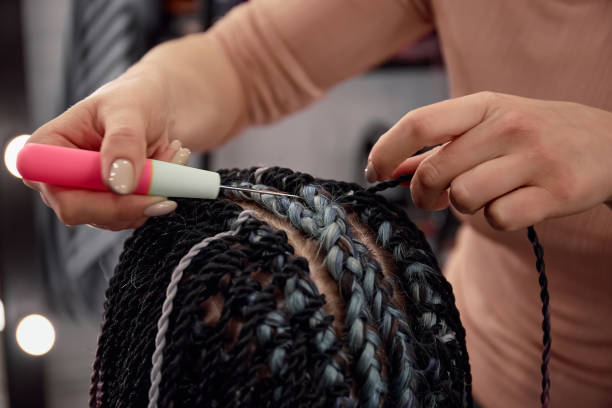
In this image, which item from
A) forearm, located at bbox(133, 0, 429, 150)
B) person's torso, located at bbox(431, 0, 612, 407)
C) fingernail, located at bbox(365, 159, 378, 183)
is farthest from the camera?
forearm, located at bbox(133, 0, 429, 150)

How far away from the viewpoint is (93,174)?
1.13 feet

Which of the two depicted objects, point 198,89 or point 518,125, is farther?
point 198,89

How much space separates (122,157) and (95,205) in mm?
51

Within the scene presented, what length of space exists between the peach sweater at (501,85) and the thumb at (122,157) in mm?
384

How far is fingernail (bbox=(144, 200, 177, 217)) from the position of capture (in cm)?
37

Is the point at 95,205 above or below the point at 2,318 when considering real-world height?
above

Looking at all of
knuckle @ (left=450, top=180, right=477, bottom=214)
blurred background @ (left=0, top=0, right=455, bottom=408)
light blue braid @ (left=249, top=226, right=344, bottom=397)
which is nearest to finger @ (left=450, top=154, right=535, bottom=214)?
knuckle @ (left=450, top=180, right=477, bottom=214)

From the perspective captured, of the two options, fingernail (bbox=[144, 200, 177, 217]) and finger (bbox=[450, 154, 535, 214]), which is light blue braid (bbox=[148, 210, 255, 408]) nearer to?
fingernail (bbox=[144, 200, 177, 217])

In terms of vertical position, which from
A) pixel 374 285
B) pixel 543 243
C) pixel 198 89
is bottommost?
pixel 543 243

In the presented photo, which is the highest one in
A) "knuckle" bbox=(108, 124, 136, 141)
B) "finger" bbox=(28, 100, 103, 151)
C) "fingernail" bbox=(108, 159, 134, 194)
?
"finger" bbox=(28, 100, 103, 151)

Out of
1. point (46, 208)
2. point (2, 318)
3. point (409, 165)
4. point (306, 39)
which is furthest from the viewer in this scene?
point (46, 208)

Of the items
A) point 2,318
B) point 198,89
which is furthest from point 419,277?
point 2,318

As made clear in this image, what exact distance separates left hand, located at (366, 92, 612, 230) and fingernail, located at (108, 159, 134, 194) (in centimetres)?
19

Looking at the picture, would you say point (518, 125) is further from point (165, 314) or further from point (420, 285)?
point (165, 314)
